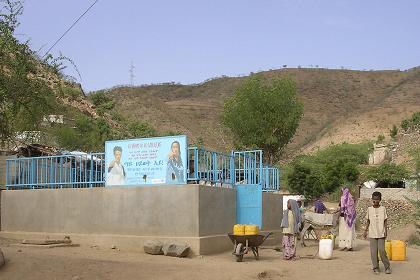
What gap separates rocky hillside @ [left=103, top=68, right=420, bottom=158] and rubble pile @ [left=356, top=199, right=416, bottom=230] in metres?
26.9

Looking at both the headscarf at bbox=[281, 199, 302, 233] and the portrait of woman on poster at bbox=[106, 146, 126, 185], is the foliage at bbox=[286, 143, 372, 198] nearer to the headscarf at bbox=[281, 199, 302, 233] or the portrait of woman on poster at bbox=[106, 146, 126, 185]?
the headscarf at bbox=[281, 199, 302, 233]

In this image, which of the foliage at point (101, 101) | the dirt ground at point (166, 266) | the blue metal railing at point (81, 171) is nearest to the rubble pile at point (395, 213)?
the blue metal railing at point (81, 171)

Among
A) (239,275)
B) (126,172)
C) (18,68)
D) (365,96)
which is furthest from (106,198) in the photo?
(365,96)

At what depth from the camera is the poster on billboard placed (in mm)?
14008

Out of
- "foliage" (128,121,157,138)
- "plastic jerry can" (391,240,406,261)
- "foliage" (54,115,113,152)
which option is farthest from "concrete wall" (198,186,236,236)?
"foliage" (128,121,157,138)

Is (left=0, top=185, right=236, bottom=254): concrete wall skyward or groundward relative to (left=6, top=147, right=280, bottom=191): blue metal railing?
groundward

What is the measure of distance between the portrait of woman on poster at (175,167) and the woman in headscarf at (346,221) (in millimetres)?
5183

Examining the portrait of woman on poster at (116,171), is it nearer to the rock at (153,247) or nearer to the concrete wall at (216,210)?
the rock at (153,247)

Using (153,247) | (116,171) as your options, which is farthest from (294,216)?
(116,171)

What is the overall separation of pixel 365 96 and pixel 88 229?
86692 millimetres

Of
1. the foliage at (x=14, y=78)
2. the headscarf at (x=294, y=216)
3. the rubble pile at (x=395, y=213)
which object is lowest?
the rubble pile at (x=395, y=213)

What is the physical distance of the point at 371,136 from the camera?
235 feet

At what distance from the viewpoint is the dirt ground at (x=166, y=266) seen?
32.9 ft

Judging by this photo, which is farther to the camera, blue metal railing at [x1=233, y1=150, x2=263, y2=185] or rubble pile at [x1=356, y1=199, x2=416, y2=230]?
rubble pile at [x1=356, y1=199, x2=416, y2=230]
